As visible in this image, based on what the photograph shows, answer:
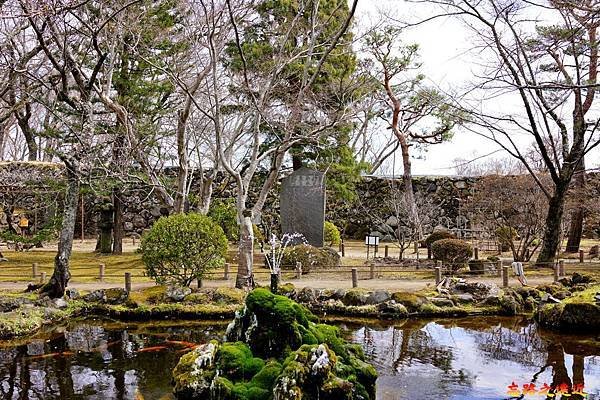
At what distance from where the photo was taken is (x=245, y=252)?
13070 millimetres

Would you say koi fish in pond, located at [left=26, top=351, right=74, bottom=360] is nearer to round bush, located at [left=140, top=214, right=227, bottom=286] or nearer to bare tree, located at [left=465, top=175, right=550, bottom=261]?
round bush, located at [left=140, top=214, right=227, bottom=286]

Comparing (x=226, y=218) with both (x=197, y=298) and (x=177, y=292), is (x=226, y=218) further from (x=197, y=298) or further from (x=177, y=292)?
(x=197, y=298)

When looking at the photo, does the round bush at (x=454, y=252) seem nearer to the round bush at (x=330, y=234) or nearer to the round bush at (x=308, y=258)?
the round bush at (x=308, y=258)

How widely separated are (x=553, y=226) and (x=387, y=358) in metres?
11.2

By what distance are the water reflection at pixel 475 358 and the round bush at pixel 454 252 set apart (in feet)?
17.0

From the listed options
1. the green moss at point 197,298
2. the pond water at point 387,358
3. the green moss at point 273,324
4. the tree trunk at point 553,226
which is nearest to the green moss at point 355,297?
the pond water at point 387,358

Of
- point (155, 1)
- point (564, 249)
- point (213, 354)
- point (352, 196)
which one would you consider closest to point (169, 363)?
point (213, 354)

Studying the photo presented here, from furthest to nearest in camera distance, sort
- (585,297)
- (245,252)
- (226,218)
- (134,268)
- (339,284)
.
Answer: (226,218), (134,268), (339,284), (245,252), (585,297)

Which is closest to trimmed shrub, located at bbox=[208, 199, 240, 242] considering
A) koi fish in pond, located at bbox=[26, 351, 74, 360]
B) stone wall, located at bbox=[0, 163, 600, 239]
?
stone wall, located at bbox=[0, 163, 600, 239]

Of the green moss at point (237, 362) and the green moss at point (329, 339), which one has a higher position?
the green moss at point (329, 339)

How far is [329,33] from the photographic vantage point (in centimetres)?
1856

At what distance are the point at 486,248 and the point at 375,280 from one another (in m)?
9.30

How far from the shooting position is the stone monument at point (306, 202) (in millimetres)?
19703

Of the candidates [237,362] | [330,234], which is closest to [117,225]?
[330,234]
